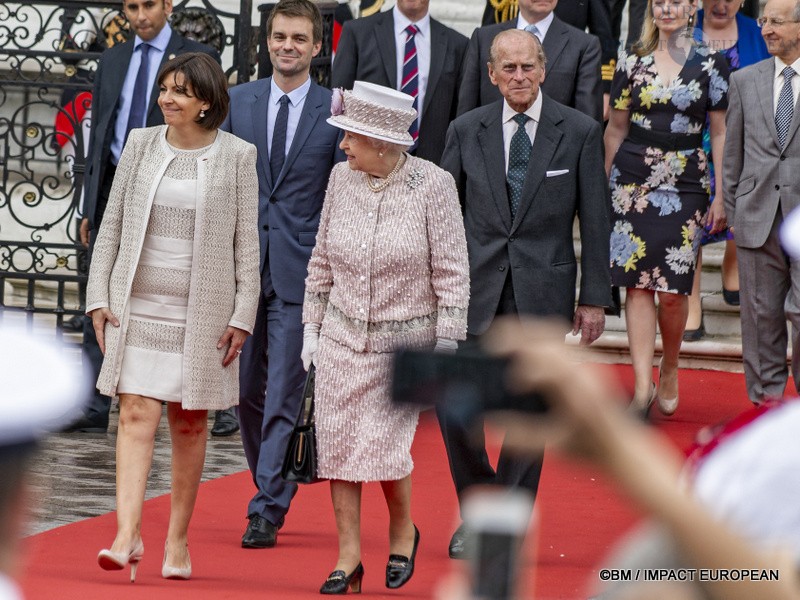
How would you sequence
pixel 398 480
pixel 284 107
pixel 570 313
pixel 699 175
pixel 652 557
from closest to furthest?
1. pixel 652 557
2. pixel 398 480
3. pixel 570 313
4. pixel 284 107
5. pixel 699 175

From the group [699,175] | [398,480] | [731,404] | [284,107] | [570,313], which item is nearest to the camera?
[398,480]

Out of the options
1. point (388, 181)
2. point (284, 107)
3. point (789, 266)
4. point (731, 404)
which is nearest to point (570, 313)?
point (388, 181)

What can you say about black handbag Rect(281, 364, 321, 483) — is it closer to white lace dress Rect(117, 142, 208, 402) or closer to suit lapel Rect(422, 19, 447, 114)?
white lace dress Rect(117, 142, 208, 402)

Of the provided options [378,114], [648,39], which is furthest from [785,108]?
[378,114]

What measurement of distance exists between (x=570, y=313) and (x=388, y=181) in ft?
3.51

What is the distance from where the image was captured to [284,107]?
7121 millimetres

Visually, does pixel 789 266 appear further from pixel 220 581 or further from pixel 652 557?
pixel 652 557

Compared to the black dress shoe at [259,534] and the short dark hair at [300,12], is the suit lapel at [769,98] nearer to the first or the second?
the short dark hair at [300,12]

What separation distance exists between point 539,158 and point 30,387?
497 cm

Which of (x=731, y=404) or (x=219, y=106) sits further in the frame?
(x=731, y=404)

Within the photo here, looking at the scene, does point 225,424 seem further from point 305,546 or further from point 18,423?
point 18,423

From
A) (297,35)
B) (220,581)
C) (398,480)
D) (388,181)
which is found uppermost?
(297,35)

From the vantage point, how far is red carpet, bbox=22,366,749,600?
585cm

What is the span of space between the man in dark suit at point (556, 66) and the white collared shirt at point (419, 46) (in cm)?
29
